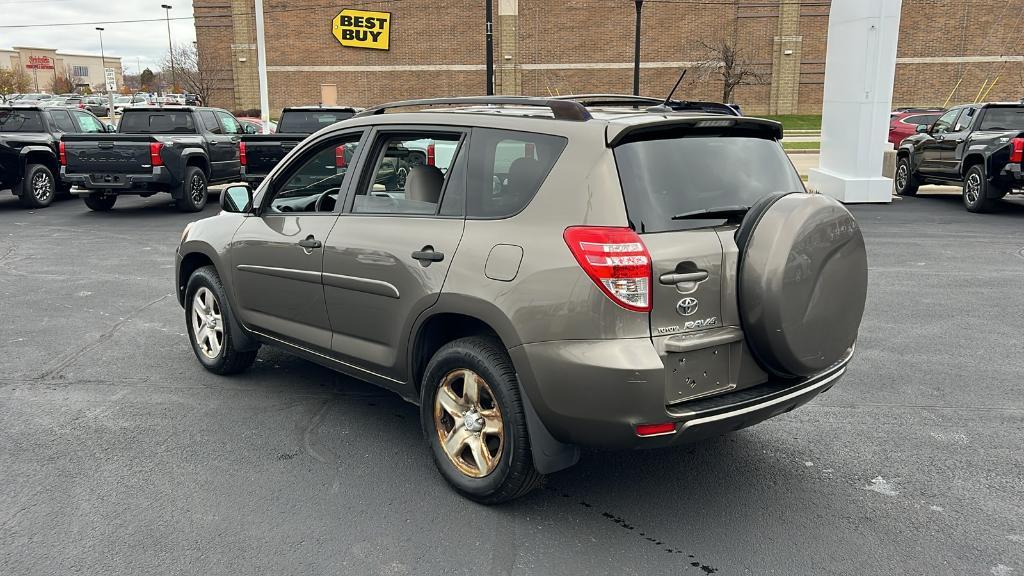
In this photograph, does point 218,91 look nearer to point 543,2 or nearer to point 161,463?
point 543,2

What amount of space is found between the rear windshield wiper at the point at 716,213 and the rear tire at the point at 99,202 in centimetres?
1438

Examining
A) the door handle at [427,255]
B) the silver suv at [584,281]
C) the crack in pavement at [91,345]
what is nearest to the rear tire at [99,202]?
the crack in pavement at [91,345]

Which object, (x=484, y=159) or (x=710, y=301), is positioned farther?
(x=484, y=159)

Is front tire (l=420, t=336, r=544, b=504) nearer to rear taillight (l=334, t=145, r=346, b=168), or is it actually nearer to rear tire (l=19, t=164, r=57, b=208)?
rear taillight (l=334, t=145, r=346, b=168)

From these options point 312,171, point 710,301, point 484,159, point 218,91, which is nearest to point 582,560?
point 710,301

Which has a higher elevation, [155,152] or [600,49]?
[600,49]

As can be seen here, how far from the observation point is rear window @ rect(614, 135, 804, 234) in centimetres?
340

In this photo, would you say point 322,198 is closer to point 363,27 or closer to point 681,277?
point 681,277

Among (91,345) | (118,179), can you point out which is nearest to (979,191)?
(91,345)

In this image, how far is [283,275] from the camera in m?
4.85

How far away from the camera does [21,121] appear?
51.5 feet

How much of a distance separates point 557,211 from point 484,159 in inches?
24.6

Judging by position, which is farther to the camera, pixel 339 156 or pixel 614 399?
pixel 339 156

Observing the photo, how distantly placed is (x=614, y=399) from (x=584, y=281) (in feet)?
1.56
